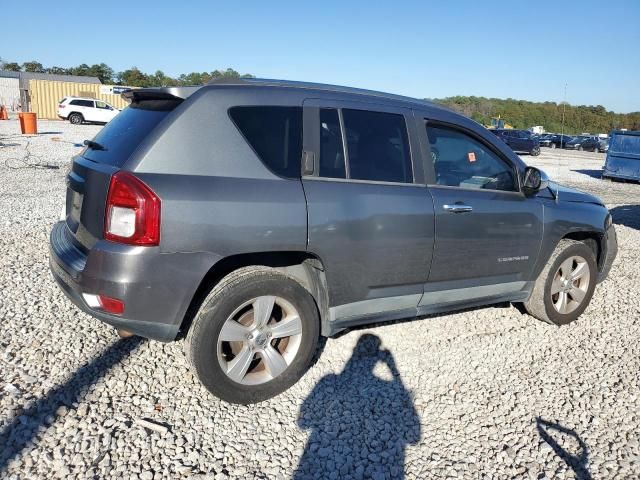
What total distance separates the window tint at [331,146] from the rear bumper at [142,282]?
3.13 feet

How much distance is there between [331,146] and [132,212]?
1.28 meters

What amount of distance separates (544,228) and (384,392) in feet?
6.40

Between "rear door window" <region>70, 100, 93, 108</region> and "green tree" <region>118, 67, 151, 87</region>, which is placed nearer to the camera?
"rear door window" <region>70, 100, 93, 108</region>

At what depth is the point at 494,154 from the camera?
153 inches

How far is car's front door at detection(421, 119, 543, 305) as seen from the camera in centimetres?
352

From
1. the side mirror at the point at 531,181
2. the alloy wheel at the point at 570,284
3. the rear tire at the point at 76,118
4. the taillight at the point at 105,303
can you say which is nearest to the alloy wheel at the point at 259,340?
the taillight at the point at 105,303

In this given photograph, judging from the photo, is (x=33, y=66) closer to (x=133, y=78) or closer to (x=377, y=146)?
(x=133, y=78)

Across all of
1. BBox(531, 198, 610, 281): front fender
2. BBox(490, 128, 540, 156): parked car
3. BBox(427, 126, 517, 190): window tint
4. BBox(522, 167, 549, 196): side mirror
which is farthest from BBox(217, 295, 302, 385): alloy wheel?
BBox(490, 128, 540, 156): parked car

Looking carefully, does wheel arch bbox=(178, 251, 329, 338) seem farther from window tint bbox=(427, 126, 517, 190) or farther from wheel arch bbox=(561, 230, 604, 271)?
wheel arch bbox=(561, 230, 604, 271)

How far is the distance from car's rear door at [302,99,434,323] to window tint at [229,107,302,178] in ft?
0.22

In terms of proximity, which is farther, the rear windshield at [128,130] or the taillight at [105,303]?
the rear windshield at [128,130]

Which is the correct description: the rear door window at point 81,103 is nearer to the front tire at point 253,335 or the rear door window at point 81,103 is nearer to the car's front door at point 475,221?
the car's front door at point 475,221

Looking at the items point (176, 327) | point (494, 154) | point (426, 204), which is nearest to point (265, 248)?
point (176, 327)

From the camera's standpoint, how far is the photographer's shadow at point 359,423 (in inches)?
101
